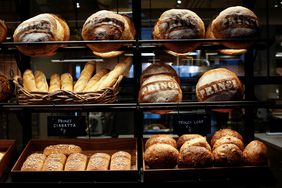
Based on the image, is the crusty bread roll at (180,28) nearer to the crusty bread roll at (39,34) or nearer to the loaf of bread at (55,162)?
the crusty bread roll at (39,34)

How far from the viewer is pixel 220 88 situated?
2139 millimetres

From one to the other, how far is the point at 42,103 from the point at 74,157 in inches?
14.4

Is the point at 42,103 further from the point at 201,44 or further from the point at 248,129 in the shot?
the point at 248,129

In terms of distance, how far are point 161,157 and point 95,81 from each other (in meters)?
0.65

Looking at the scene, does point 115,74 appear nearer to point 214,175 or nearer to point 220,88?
point 220,88

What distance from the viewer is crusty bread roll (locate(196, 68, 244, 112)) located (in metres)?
2.13

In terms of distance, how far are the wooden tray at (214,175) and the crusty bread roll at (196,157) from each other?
0.10ft

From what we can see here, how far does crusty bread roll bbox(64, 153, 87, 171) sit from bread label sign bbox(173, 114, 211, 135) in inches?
22.1

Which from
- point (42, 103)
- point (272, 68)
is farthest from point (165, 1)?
point (42, 103)

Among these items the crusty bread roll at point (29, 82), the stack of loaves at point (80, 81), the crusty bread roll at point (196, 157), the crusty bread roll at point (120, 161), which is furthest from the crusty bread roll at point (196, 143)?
the crusty bread roll at point (29, 82)

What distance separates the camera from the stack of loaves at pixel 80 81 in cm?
223

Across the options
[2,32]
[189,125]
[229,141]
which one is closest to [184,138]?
[189,125]

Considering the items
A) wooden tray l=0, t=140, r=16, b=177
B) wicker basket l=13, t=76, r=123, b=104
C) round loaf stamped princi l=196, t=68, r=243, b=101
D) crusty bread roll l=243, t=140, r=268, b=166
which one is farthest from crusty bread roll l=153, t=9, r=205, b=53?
wooden tray l=0, t=140, r=16, b=177

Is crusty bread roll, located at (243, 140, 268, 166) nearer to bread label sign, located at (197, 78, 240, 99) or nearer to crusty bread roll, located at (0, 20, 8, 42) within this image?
bread label sign, located at (197, 78, 240, 99)
